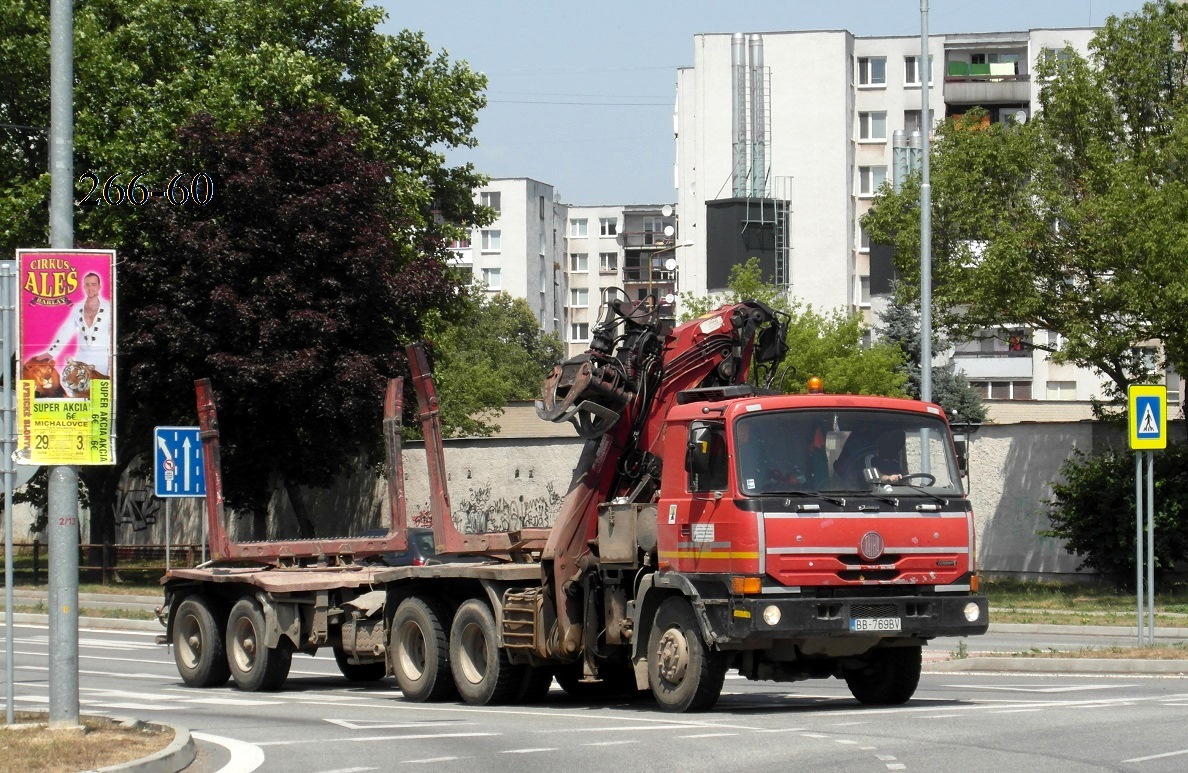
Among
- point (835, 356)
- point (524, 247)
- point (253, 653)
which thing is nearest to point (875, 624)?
point (253, 653)

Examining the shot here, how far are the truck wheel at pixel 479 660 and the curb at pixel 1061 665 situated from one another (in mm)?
5993

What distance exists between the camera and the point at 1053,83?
32156 millimetres

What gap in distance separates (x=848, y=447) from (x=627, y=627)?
2495mm

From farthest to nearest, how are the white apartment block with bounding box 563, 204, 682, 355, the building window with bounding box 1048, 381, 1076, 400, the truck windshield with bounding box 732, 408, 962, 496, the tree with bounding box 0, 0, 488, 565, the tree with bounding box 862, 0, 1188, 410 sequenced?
the white apartment block with bounding box 563, 204, 682, 355 < the building window with bounding box 1048, 381, 1076, 400 < the tree with bounding box 0, 0, 488, 565 < the tree with bounding box 862, 0, 1188, 410 < the truck windshield with bounding box 732, 408, 962, 496

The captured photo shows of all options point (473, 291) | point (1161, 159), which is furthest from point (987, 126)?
point (473, 291)

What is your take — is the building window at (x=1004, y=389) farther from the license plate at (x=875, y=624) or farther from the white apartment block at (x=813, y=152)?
the license plate at (x=875, y=624)

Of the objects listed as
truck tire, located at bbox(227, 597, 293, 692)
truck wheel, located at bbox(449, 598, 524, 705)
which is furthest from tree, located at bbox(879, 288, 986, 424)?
truck wheel, located at bbox(449, 598, 524, 705)

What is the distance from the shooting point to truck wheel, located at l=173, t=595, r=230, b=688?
18.3 metres

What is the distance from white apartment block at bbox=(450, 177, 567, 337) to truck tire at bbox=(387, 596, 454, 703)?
9498 centimetres

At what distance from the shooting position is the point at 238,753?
447 inches

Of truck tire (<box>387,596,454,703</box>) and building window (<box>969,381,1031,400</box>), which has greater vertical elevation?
building window (<box>969,381,1031,400</box>)

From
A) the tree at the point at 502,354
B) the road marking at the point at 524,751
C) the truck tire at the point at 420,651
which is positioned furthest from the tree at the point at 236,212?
the tree at the point at 502,354

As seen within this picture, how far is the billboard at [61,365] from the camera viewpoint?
11.8 m

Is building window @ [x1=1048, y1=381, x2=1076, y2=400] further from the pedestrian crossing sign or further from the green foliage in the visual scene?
the pedestrian crossing sign
